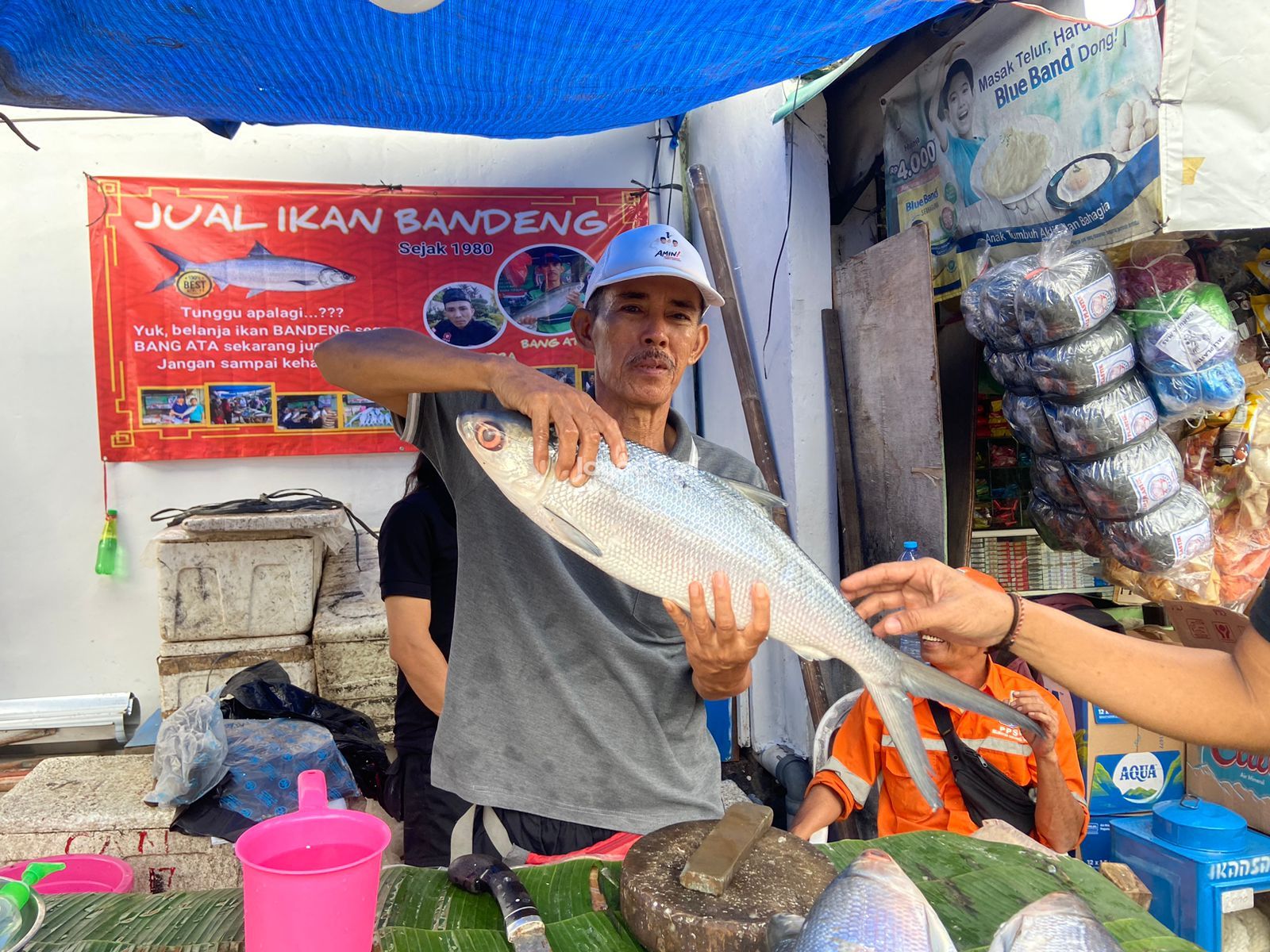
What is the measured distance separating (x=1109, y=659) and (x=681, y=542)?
0.93 meters

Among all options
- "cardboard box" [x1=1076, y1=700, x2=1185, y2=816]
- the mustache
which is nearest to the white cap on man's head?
the mustache

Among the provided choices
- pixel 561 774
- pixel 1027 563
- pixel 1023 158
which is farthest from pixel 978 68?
pixel 561 774

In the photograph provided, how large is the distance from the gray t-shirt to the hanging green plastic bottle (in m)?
3.99

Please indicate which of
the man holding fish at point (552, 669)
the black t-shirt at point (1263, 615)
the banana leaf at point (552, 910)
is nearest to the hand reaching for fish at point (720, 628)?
the man holding fish at point (552, 669)

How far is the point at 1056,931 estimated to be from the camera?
1083mm

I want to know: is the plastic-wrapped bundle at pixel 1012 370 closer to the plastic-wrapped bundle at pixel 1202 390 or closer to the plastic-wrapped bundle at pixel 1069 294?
the plastic-wrapped bundle at pixel 1069 294

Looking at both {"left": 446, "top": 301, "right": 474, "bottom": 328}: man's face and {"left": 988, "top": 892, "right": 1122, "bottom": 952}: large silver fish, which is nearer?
{"left": 988, "top": 892, "right": 1122, "bottom": 952}: large silver fish

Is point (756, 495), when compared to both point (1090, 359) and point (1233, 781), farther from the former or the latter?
point (1233, 781)

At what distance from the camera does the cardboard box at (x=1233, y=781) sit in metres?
3.26

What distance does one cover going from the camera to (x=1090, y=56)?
2861 mm

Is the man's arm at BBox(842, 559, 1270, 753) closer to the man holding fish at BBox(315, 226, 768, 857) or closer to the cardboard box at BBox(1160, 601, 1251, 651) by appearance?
the man holding fish at BBox(315, 226, 768, 857)

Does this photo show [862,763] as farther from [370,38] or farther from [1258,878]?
[370,38]

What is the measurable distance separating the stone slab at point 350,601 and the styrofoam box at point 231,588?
0.55ft

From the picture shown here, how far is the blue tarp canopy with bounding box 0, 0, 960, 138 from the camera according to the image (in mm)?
2207
